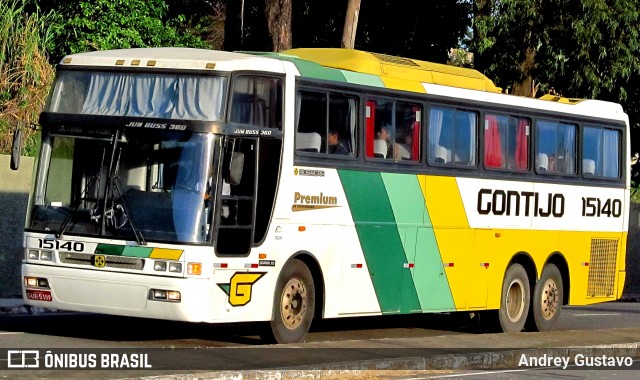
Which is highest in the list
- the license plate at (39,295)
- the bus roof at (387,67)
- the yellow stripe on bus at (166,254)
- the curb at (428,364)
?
the bus roof at (387,67)

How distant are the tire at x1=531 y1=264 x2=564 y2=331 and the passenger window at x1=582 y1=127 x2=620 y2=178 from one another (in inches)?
66.0

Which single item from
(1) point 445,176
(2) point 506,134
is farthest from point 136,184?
(2) point 506,134

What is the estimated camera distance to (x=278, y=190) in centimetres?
1489

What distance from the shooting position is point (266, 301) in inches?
583

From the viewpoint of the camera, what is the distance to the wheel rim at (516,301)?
19.6 metres

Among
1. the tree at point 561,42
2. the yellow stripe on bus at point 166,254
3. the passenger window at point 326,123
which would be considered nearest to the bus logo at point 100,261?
the yellow stripe on bus at point 166,254

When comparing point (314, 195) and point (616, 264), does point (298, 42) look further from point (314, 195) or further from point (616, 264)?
point (314, 195)

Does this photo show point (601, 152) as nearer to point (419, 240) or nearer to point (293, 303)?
point (419, 240)

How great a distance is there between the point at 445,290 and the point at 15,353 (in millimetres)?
6908

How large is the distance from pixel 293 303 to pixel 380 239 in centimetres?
182

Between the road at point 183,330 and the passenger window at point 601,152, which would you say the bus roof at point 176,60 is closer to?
the road at point 183,330

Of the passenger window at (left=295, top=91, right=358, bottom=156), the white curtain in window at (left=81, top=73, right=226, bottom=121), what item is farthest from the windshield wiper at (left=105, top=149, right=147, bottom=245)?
the passenger window at (left=295, top=91, right=358, bottom=156)

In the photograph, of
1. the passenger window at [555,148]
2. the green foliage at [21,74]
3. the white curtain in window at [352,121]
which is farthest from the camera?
the green foliage at [21,74]

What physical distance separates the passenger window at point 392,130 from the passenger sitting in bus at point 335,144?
0.45 m
